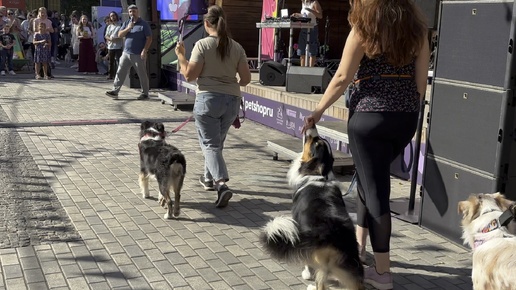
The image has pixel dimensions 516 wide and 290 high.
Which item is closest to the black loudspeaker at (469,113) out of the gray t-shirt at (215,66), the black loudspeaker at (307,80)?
the gray t-shirt at (215,66)

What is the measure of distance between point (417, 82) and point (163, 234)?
2.53 meters

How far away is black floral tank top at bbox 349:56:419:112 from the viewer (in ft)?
12.0

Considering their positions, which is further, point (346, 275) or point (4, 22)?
point (4, 22)

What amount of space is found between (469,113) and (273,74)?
267 inches

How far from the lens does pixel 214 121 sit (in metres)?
5.70

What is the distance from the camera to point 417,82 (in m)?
3.75

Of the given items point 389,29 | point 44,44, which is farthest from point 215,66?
point 44,44

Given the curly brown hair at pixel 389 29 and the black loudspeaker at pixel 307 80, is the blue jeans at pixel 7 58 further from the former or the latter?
the curly brown hair at pixel 389 29

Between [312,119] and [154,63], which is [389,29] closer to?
[312,119]

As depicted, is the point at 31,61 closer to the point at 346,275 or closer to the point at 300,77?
the point at 300,77

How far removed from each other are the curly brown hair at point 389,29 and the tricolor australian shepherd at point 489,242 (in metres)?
1.01

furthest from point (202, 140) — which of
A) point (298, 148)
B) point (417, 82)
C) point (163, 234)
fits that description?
point (417, 82)

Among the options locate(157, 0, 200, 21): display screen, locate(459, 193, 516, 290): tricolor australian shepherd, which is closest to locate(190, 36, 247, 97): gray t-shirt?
locate(459, 193, 516, 290): tricolor australian shepherd

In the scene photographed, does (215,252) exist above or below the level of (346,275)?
below
